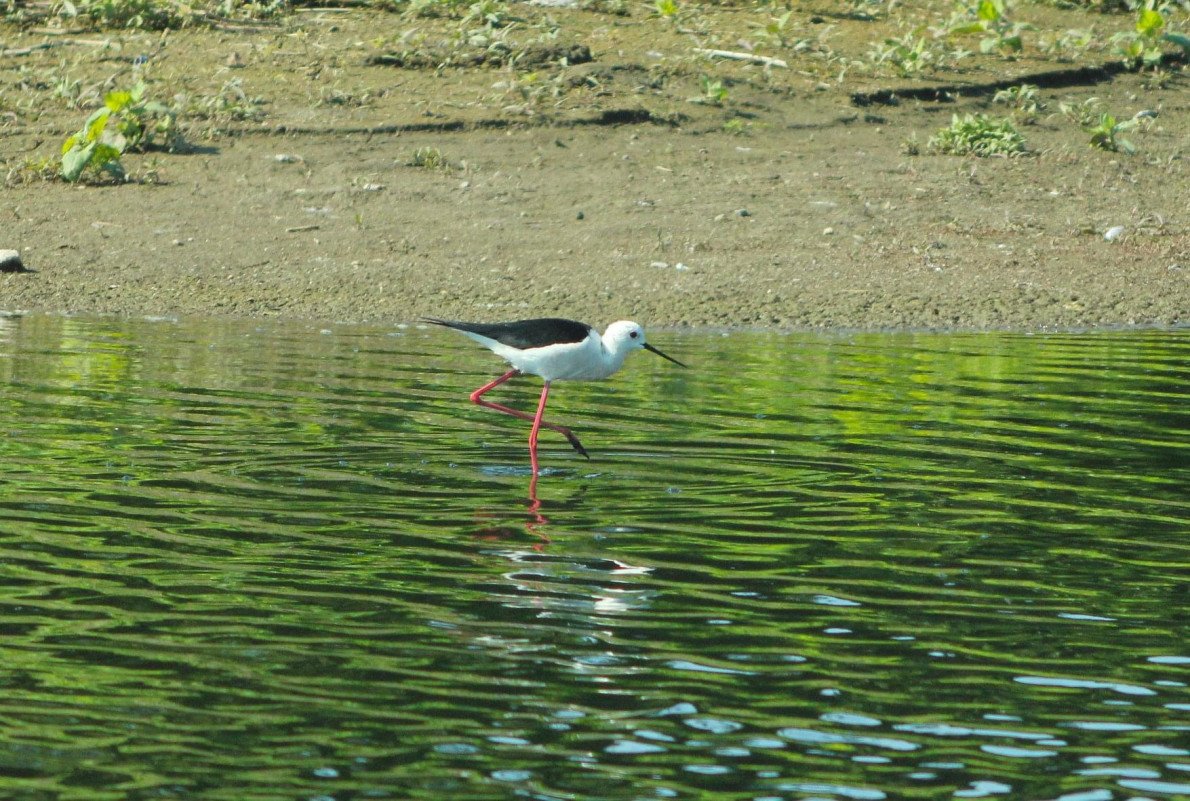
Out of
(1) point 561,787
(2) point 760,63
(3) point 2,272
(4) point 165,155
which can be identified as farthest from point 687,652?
(2) point 760,63

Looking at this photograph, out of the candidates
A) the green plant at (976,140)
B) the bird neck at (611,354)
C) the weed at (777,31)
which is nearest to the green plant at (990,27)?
the weed at (777,31)

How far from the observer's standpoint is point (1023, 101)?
18.8m

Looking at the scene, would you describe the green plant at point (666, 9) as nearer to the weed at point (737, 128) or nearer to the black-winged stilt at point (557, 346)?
the weed at point (737, 128)

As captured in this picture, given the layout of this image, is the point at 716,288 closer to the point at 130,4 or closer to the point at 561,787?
the point at 130,4

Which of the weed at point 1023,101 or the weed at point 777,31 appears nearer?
the weed at point 1023,101

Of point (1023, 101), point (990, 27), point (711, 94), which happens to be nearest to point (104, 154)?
point (711, 94)

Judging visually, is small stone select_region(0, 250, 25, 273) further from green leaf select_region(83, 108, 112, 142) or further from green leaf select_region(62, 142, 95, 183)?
green leaf select_region(83, 108, 112, 142)

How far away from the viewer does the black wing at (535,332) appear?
9523 mm

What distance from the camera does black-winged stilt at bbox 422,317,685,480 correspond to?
954cm

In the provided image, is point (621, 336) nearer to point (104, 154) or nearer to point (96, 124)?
point (104, 154)

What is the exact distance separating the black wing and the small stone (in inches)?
259

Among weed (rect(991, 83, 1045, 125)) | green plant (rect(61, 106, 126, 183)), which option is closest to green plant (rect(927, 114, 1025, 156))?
weed (rect(991, 83, 1045, 125))

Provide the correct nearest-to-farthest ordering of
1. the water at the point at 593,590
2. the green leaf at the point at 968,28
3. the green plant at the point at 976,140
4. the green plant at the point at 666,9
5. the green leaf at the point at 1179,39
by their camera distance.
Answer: the water at the point at 593,590
the green plant at the point at 976,140
the green plant at the point at 666,9
the green leaf at the point at 968,28
the green leaf at the point at 1179,39

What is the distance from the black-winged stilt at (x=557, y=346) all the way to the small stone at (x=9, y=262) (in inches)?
253
